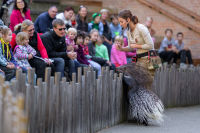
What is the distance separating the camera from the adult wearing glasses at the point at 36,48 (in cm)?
600

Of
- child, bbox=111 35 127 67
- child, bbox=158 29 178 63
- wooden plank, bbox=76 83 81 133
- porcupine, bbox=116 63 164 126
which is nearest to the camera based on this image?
wooden plank, bbox=76 83 81 133

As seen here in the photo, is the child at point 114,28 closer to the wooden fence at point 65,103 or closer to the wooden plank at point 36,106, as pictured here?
the wooden fence at point 65,103

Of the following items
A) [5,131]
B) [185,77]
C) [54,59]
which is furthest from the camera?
[185,77]

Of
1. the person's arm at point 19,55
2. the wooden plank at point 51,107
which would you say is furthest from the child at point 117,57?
the wooden plank at point 51,107

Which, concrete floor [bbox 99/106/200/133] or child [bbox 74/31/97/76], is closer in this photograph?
concrete floor [bbox 99/106/200/133]

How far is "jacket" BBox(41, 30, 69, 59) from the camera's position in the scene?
661cm

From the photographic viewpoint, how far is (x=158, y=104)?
5566 millimetres

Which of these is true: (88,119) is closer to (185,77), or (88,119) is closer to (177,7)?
(185,77)

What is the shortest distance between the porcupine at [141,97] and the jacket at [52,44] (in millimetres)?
1492

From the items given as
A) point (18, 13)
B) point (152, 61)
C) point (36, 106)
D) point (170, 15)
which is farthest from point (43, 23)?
point (170, 15)

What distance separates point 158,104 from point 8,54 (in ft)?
8.81

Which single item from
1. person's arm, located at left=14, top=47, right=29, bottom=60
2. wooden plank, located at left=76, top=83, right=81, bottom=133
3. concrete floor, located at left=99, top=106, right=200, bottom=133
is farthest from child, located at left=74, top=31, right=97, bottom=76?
wooden plank, located at left=76, top=83, right=81, bottom=133

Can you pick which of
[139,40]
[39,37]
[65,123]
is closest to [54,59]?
[39,37]

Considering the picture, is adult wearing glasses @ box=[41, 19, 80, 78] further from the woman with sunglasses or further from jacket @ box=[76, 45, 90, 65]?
the woman with sunglasses
